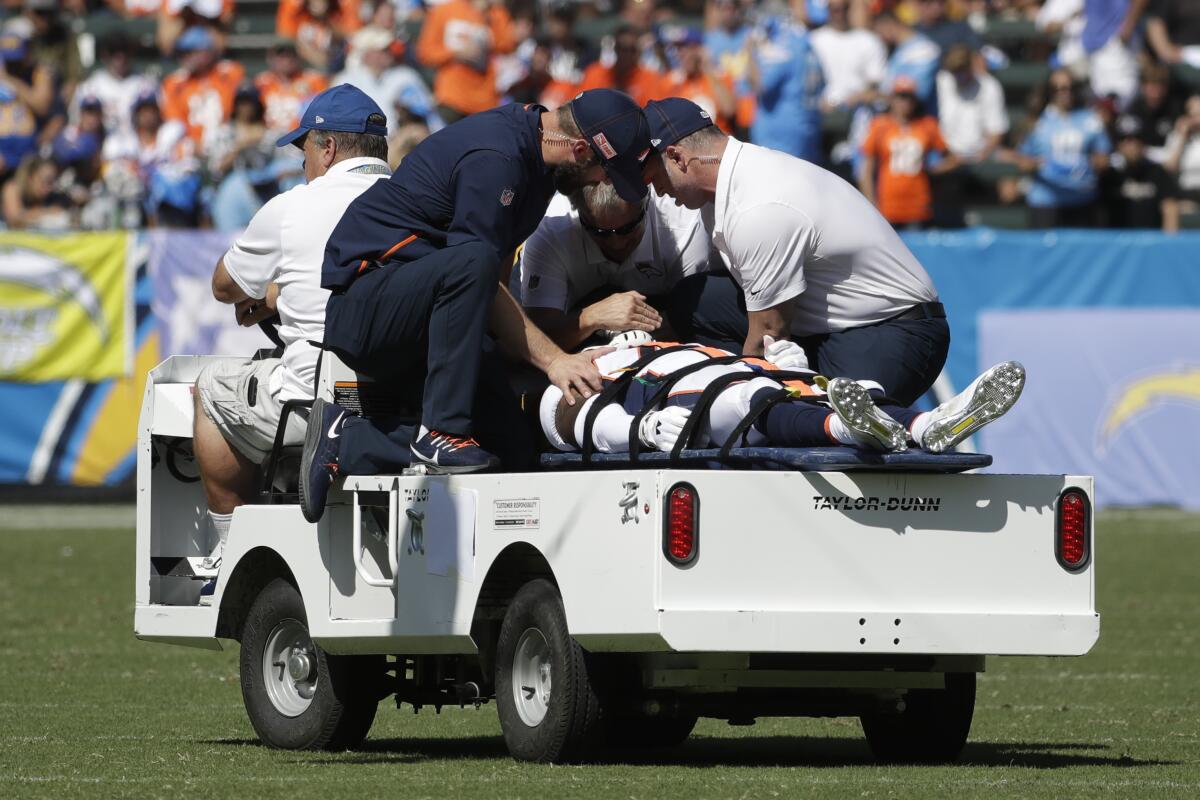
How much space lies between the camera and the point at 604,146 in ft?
24.7

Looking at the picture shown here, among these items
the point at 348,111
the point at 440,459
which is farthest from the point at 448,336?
the point at 348,111

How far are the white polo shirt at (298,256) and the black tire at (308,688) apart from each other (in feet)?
2.59

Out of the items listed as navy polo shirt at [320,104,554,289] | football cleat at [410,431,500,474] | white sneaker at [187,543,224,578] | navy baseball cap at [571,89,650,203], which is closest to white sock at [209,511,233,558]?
white sneaker at [187,543,224,578]

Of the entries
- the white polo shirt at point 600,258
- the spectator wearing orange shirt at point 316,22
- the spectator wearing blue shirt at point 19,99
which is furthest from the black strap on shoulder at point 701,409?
the spectator wearing blue shirt at point 19,99

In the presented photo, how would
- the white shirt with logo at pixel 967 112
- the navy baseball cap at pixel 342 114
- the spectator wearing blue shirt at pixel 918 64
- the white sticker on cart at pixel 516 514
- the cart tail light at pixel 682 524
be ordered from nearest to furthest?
1. the cart tail light at pixel 682 524
2. the white sticker on cart at pixel 516 514
3. the navy baseball cap at pixel 342 114
4. the spectator wearing blue shirt at pixel 918 64
5. the white shirt with logo at pixel 967 112

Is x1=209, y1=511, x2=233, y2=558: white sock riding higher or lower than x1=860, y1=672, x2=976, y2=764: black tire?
higher

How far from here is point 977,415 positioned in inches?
259

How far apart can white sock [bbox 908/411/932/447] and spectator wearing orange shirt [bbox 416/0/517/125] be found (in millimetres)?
14324

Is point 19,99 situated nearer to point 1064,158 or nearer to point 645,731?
point 1064,158

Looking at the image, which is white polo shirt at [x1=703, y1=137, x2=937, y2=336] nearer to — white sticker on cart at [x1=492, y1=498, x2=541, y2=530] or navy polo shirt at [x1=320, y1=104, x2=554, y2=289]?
navy polo shirt at [x1=320, y1=104, x2=554, y2=289]

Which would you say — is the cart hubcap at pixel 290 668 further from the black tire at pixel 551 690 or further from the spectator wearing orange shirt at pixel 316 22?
the spectator wearing orange shirt at pixel 316 22

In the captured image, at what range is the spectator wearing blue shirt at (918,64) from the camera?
19984mm

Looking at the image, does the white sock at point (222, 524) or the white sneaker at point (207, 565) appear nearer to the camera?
the white sock at point (222, 524)

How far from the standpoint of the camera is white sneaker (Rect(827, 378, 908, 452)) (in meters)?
6.42
